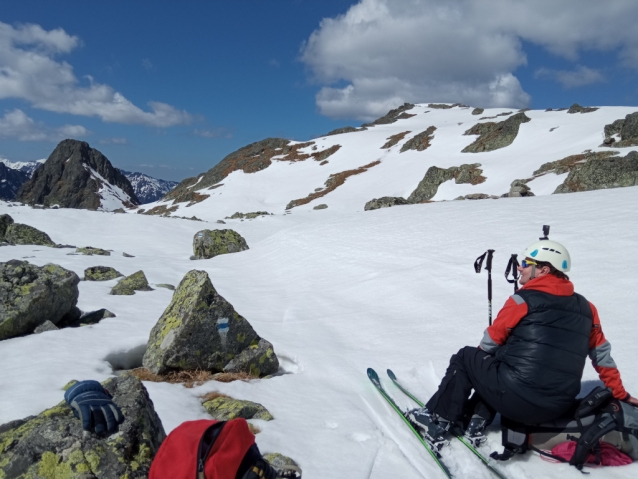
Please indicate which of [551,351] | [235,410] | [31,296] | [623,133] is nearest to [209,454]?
[235,410]

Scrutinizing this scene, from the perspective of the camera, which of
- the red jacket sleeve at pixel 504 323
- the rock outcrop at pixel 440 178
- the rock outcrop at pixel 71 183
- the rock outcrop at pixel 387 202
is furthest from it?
the rock outcrop at pixel 71 183

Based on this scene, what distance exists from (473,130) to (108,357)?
5943 cm

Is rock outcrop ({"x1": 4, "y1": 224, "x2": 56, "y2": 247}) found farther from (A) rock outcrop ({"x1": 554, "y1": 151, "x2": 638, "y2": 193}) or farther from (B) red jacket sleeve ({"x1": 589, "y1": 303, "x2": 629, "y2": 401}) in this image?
(A) rock outcrop ({"x1": 554, "y1": 151, "x2": 638, "y2": 193})

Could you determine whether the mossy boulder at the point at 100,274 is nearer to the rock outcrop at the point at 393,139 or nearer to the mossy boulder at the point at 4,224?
the mossy boulder at the point at 4,224

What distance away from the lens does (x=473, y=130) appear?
57.7 metres

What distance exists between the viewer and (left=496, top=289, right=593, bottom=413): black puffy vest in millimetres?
4305

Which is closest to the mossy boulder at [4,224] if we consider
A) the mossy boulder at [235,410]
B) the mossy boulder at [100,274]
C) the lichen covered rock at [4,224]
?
the lichen covered rock at [4,224]

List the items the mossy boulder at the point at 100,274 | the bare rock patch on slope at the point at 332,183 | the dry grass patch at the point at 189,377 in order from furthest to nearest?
1. the bare rock patch on slope at the point at 332,183
2. the mossy boulder at the point at 100,274
3. the dry grass patch at the point at 189,377

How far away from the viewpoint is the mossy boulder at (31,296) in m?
7.56

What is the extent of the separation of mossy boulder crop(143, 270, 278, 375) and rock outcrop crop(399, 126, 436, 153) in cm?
5553

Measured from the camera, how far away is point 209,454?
2.46 m

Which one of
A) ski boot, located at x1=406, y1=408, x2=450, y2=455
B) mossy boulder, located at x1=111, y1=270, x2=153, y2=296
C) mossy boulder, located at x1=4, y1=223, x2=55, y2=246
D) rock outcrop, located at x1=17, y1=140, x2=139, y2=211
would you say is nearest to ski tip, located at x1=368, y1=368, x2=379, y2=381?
ski boot, located at x1=406, y1=408, x2=450, y2=455

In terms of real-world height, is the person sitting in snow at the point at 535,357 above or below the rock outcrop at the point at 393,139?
below

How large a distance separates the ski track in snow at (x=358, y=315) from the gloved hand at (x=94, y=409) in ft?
4.84
